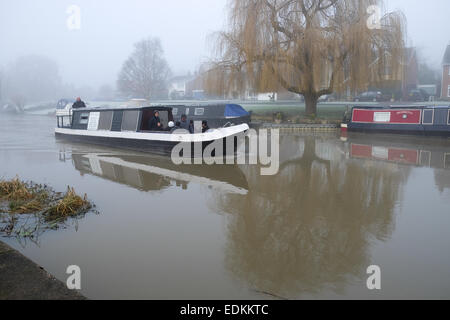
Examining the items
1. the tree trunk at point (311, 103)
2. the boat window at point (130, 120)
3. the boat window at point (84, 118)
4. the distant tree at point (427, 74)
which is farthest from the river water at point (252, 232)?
the distant tree at point (427, 74)

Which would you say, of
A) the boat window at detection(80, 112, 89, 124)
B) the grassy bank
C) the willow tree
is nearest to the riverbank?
the grassy bank

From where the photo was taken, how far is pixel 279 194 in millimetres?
5559

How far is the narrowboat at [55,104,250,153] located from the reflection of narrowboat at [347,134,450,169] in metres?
3.64

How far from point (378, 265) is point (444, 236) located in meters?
1.23

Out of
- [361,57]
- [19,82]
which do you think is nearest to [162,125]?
[361,57]

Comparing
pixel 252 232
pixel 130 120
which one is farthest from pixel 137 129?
pixel 252 232

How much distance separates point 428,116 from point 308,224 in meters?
10.2

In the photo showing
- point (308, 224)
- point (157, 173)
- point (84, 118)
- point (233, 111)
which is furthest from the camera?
point (233, 111)

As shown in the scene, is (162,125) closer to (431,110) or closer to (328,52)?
(328,52)

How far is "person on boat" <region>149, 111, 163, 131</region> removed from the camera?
9.33 m

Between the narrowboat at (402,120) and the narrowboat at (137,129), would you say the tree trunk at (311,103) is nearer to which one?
the narrowboat at (402,120)

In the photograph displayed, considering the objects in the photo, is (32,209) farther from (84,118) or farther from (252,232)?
(84,118)

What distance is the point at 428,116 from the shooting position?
39.0 feet

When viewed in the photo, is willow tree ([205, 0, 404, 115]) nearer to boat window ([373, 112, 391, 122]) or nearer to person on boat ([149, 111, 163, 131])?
boat window ([373, 112, 391, 122])
